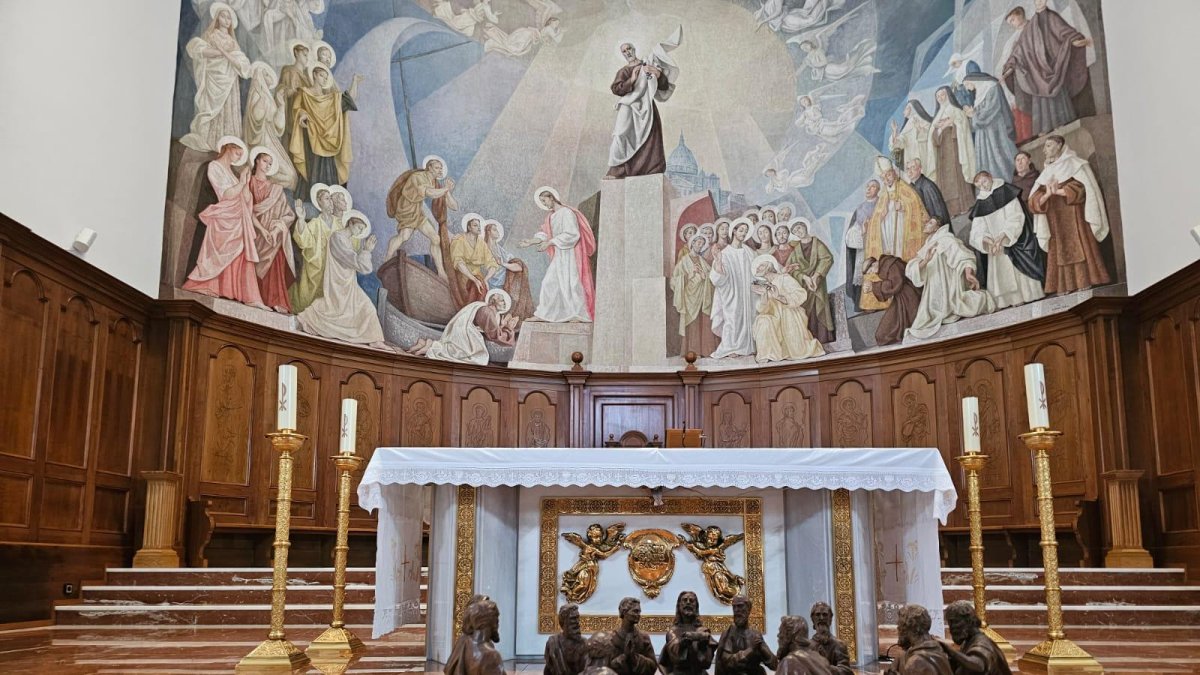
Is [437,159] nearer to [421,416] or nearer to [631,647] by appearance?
[421,416]

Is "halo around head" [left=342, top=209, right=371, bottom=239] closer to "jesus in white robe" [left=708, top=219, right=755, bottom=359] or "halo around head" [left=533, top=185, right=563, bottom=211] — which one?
"halo around head" [left=533, top=185, right=563, bottom=211]

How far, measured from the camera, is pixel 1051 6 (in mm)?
11961

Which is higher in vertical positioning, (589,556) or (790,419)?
(790,419)

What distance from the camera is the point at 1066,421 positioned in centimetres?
1134

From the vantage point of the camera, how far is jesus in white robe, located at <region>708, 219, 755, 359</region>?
586 inches

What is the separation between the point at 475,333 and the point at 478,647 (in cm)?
1030

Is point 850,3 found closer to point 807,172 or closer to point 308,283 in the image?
point 807,172

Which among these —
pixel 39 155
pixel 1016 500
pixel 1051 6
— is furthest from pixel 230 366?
pixel 1051 6

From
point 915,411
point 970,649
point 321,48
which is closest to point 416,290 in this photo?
point 321,48

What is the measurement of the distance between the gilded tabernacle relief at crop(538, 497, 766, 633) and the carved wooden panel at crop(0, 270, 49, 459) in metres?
5.24

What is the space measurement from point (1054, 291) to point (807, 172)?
4259 mm

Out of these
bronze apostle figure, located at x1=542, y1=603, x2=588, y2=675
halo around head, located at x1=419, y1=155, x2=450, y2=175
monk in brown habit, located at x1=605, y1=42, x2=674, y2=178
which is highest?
monk in brown habit, located at x1=605, y1=42, x2=674, y2=178

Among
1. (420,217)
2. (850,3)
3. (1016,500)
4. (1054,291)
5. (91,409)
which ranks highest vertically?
(850,3)

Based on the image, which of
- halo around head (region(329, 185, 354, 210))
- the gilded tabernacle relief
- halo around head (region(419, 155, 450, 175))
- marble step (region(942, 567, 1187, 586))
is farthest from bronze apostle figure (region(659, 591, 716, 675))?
halo around head (region(419, 155, 450, 175))
